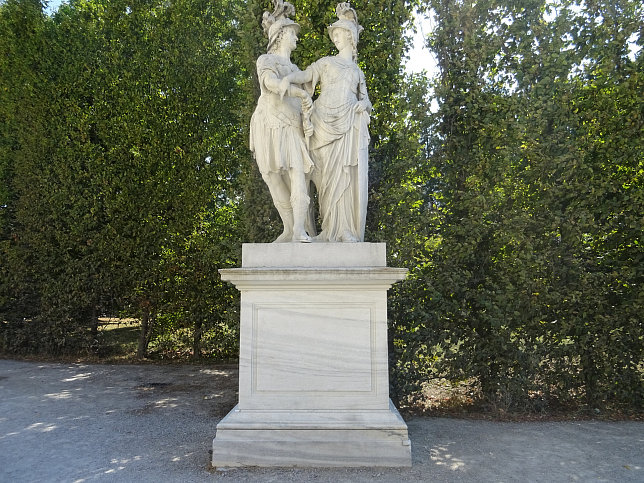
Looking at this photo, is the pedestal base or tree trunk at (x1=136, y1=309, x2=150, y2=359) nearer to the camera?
the pedestal base

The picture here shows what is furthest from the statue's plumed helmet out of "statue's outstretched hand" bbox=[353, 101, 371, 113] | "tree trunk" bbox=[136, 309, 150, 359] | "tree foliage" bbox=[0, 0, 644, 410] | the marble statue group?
"tree trunk" bbox=[136, 309, 150, 359]

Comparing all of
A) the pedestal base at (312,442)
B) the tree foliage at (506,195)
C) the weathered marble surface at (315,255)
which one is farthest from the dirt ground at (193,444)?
the weathered marble surface at (315,255)

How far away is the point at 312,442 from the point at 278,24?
3.34m

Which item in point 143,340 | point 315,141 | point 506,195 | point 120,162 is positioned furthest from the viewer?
point 143,340

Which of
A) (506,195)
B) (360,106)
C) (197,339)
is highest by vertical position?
(360,106)

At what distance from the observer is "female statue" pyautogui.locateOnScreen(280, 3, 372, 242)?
4.01 metres

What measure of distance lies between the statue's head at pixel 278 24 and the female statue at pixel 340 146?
39 centimetres

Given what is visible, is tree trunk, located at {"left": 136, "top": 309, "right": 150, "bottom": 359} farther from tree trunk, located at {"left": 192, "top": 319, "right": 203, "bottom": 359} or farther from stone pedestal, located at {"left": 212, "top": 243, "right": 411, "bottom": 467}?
stone pedestal, located at {"left": 212, "top": 243, "right": 411, "bottom": 467}

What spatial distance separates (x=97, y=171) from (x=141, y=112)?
1.23m

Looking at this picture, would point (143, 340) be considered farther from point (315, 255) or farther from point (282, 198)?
point (315, 255)

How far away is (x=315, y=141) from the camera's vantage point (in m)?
4.08

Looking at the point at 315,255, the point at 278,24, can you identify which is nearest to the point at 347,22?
the point at 278,24

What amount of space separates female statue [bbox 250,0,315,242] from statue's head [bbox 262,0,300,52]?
2 cm

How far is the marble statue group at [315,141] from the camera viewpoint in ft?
13.0
